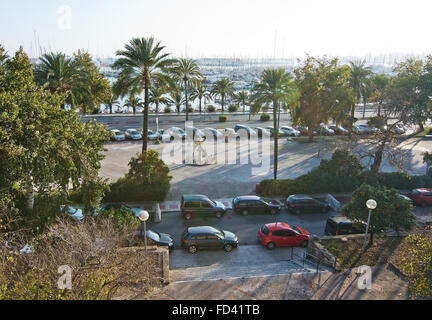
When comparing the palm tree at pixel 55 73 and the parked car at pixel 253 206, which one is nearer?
the parked car at pixel 253 206

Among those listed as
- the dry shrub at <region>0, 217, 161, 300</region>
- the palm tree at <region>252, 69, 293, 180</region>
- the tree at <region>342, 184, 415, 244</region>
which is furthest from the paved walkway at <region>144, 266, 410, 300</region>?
the palm tree at <region>252, 69, 293, 180</region>

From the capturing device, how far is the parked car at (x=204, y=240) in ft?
54.5

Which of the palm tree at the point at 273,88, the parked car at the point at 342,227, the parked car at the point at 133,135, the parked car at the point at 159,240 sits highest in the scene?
the palm tree at the point at 273,88

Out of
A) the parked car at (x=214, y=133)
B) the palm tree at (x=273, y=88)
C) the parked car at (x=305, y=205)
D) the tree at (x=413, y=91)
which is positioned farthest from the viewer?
the parked car at (x=214, y=133)

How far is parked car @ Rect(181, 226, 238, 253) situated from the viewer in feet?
54.5

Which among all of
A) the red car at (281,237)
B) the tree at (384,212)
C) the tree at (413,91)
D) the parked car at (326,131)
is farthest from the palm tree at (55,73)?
the parked car at (326,131)

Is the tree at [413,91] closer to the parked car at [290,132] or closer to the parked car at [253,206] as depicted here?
the parked car at [290,132]

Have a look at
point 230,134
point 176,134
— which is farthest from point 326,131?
point 176,134

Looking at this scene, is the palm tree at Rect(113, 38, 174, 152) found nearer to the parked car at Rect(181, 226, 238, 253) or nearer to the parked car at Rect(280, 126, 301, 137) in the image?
the parked car at Rect(181, 226, 238, 253)

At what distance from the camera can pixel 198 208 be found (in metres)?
20.2

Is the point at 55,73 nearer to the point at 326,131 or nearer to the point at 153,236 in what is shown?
the point at 153,236

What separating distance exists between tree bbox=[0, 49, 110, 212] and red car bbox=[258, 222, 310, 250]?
8034 millimetres

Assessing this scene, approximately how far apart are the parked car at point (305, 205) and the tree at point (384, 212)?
16.1 ft

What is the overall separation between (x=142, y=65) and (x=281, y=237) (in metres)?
13.8
